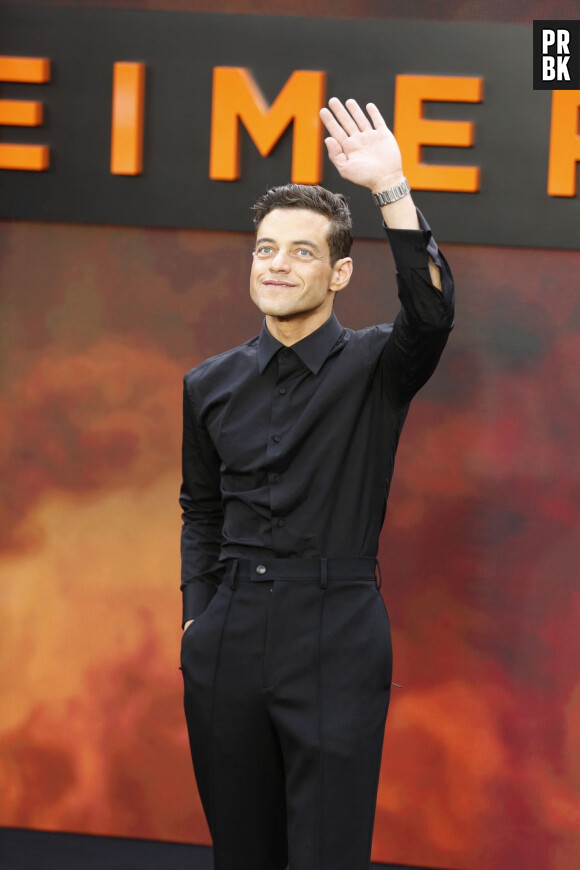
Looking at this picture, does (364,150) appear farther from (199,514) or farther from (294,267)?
(199,514)

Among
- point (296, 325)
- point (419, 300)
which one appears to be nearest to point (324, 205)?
point (296, 325)

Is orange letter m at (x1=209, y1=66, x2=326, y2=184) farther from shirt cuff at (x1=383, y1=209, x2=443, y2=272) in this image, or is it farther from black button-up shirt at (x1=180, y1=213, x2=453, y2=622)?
shirt cuff at (x1=383, y1=209, x2=443, y2=272)

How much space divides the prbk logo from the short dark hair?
1096 millimetres

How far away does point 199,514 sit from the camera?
2.40 metres

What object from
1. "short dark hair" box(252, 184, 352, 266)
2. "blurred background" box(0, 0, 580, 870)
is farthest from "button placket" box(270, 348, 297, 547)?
"blurred background" box(0, 0, 580, 870)

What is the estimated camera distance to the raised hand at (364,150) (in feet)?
6.26

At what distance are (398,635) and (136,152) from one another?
1639mm

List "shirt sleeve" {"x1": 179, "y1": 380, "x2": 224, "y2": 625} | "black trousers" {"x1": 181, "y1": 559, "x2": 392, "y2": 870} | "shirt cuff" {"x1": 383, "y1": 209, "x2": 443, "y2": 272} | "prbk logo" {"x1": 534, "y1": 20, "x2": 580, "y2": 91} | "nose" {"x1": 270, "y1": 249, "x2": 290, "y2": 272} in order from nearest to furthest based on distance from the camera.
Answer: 1. "shirt cuff" {"x1": 383, "y1": 209, "x2": 443, "y2": 272}
2. "black trousers" {"x1": 181, "y1": 559, "x2": 392, "y2": 870}
3. "nose" {"x1": 270, "y1": 249, "x2": 290, "y2": 272}
4. "shirt sleeve" {"x1": 179, "y1": 380, "x2": 224, "y2": 625}
5. "prbk logo" {"x1": 534, "y1": 20, "x2": 580, "y2": 91}

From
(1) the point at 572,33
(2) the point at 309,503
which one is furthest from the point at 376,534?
(1) the point at 572,33

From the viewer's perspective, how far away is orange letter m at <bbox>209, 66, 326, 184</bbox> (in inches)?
118

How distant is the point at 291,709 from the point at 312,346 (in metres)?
0.74

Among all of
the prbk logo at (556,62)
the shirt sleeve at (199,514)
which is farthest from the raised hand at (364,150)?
the prbk logo at (556,62)

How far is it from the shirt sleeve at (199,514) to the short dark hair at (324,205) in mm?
469

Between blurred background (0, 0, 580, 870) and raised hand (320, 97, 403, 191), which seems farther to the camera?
blurred background (0, 0, 580, 870)
